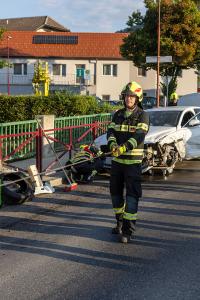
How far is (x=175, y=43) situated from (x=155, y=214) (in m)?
27.1

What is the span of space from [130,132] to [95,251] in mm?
1403

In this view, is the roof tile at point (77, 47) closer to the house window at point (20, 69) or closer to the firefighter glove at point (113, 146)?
the house window at point (20, 69)

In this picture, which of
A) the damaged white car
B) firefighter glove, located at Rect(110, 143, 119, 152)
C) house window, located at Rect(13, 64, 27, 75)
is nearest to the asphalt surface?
firefighter glove, located at Rect(110, 143, 119, 152)

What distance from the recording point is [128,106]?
602 cm

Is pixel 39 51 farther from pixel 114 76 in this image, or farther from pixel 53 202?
pixel 53 202

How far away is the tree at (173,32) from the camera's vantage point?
32969 mm

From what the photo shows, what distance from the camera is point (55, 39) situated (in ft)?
175

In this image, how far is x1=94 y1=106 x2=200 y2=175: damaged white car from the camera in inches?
415

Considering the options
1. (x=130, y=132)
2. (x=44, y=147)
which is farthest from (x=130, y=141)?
(x=44, y=147)

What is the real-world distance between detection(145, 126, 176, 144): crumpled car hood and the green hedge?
5817 millimetres

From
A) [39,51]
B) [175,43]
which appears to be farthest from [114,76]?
[175,43]

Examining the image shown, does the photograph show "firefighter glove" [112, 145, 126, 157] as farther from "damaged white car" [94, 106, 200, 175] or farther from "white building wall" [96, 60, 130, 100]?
"white building wall" [96, 60, 130, 100]

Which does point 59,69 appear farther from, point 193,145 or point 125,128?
point 125,128

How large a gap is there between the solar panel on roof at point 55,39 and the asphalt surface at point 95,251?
45551 mm
